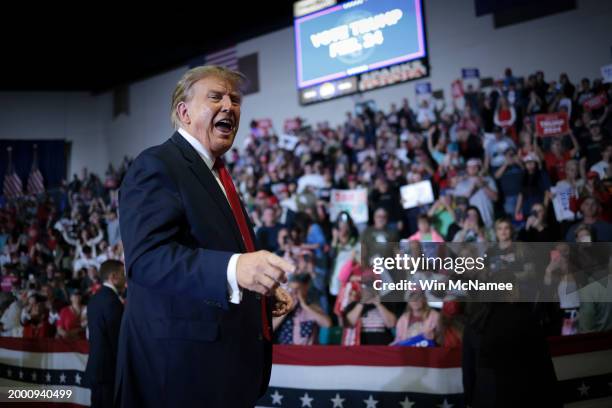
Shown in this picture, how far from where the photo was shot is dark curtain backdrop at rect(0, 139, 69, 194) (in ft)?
26.0

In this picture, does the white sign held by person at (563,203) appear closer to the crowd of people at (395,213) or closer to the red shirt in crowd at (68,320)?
the crowd of people at (395,213)

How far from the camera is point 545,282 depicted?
3260mm

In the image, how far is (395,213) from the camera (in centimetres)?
621

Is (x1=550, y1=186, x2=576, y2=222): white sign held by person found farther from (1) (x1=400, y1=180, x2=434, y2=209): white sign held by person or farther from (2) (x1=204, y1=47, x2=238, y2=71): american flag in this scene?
(2) (x1=204, y1=47, x2=238, y2=71): american flag

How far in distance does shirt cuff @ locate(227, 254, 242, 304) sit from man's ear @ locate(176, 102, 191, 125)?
1.85ft

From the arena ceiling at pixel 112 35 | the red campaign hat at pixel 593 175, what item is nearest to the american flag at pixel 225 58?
the arena ceiling at pixel 112 35

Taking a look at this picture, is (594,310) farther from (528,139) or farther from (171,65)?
(171,65)

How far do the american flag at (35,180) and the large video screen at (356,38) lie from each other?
14.9ft

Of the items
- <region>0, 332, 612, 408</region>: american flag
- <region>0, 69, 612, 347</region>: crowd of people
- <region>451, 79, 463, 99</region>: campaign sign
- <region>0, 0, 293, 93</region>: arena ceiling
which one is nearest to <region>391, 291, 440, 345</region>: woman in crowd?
<region>0, 69, 612, 347</region>: crowd of people

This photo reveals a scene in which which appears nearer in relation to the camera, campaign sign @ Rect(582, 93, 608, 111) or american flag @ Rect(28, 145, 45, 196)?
campaign sign @ Rect(582, 93, 608, 111)

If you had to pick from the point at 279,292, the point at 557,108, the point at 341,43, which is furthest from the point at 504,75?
the point at 279,292

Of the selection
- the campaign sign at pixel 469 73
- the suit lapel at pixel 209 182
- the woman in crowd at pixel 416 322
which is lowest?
the woman in crowd at pixel 416 322

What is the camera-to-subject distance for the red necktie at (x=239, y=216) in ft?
5.23

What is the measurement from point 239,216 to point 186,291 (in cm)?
38
